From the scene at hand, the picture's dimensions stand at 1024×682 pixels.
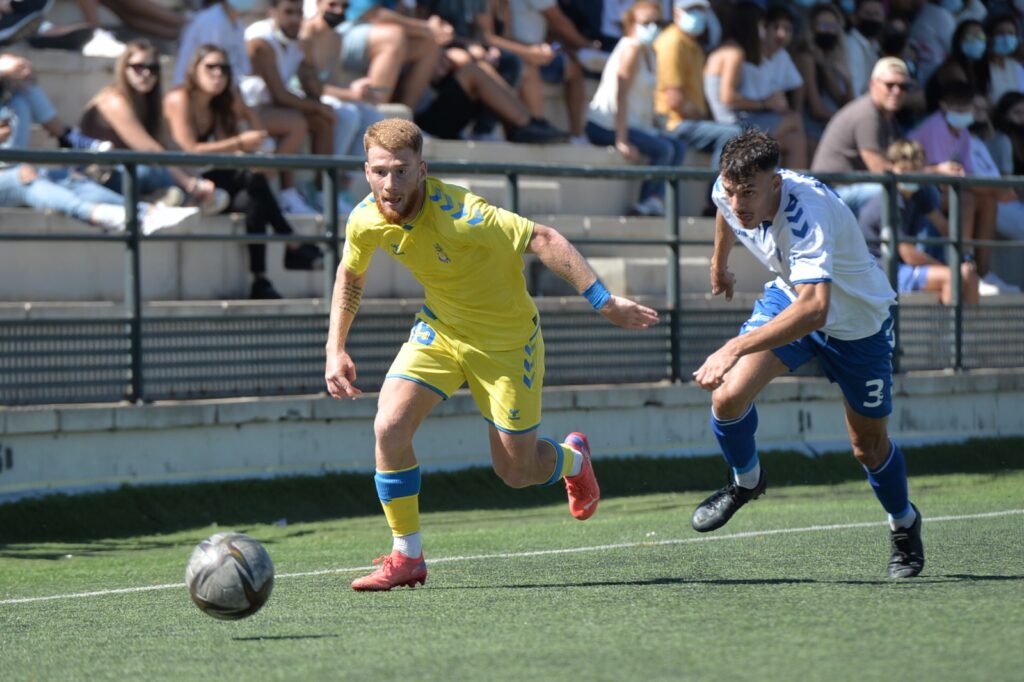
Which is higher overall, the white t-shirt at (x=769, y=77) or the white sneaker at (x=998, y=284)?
the white t-shirt at (x=769, y=77)

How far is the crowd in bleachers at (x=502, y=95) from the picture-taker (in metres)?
12.3

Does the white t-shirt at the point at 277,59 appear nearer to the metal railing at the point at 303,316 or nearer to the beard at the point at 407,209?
the metal railing at the point at 303,316

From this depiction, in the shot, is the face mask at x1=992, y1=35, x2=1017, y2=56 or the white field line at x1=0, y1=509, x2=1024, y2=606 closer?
the white field line at x1=0, y1=509, x2=1024, y2=606

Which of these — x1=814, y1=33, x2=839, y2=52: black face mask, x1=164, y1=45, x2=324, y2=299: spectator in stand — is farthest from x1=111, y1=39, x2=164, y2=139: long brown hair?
x1=814, y1=33, x2=839, y2=52: black face mask

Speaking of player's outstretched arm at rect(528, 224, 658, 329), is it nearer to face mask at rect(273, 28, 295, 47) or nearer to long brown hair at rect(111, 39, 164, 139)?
long brown hair at rect(111, 39, 164, 139)

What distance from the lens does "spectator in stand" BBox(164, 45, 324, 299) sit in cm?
1199

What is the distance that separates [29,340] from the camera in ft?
34.4

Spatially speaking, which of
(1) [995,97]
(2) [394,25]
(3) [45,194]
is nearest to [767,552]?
(3) [45,194]

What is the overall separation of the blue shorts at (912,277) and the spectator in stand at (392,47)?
4.33m

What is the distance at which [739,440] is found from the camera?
26.9 ft

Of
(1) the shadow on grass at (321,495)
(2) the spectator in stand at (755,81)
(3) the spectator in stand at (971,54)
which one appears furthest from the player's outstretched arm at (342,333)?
(3) the spectator in stand at (971,54)

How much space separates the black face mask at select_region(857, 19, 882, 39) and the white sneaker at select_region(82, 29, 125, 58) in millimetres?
8628

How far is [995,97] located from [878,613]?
1390cm

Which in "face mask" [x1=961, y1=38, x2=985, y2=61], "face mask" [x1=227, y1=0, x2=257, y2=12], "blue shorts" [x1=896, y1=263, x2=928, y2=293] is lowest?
"blue shorts" [x1=896, y1=263, x2=928, y2=293]
